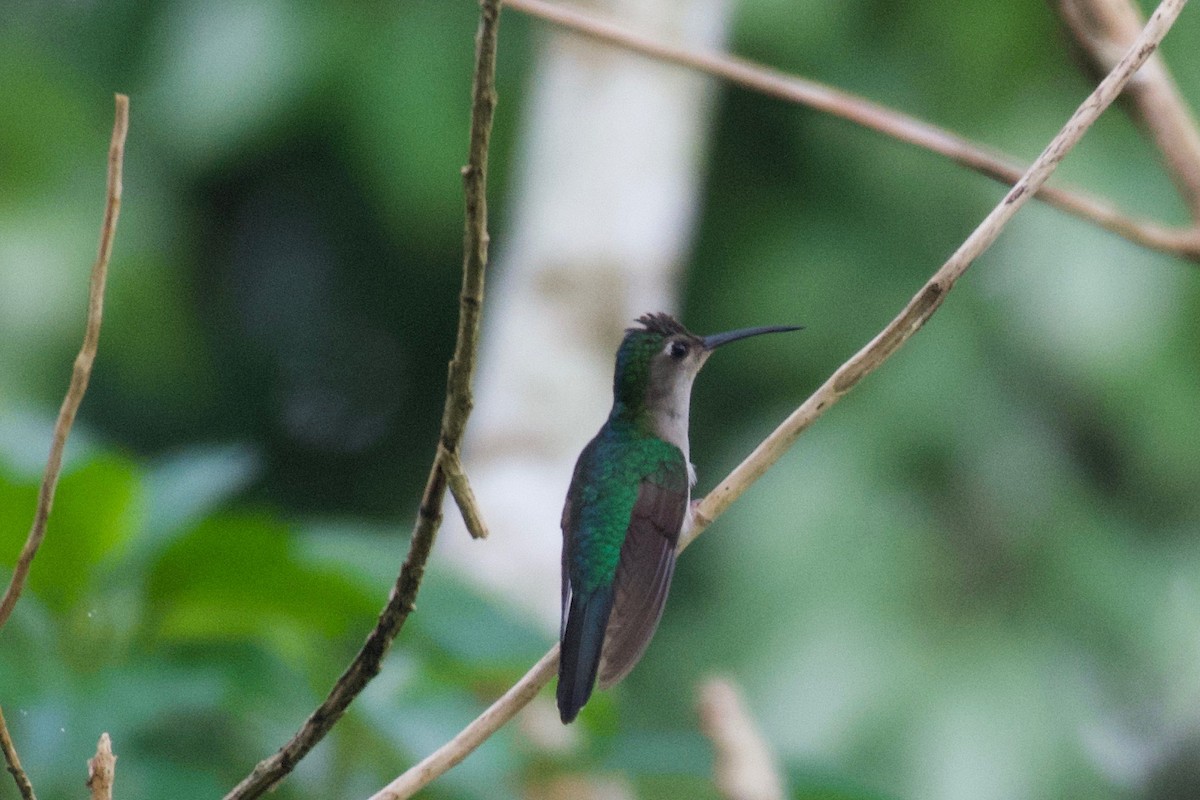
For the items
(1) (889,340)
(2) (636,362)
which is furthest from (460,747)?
(2) (636,362)

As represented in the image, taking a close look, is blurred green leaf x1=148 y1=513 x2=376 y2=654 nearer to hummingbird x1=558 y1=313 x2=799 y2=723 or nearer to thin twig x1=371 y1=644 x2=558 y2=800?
hummingbird x1=558 y1=313 x2=799 y2=723

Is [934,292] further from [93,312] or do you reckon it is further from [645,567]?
[645,567]

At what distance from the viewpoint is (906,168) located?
26.3 feet

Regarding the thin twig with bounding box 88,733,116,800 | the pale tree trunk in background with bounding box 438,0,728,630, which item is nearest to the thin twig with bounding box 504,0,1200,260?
the thin twig with bounding box 88,733,116,800

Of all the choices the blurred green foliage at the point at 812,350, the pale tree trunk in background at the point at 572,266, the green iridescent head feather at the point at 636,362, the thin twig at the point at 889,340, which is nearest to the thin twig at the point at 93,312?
the thin twig at the point at 889,340

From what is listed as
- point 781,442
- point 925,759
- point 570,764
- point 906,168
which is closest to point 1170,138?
point 781,442

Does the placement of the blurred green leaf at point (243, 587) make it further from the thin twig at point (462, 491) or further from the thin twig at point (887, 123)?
the thin twig at point (462, 491)

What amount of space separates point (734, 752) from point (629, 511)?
29.1 inches

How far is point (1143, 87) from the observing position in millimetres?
1617

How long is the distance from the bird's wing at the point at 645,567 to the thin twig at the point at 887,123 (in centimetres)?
53

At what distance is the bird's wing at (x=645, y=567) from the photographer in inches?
58.2

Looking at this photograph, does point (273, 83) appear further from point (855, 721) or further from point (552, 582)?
point (552, 582)

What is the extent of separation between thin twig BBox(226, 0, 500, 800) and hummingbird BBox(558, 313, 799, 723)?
307mm

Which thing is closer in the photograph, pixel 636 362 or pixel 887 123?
pixel 887 123
